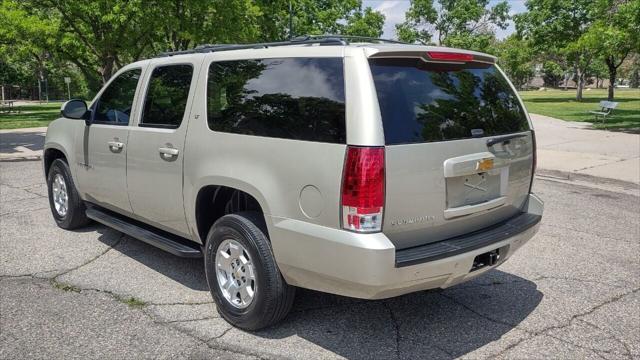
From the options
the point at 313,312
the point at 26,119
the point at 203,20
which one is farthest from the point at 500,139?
the point at 26,119

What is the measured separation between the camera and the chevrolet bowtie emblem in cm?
333

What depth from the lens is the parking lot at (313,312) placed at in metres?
3.39

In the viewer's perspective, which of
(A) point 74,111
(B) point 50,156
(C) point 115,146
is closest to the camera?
(C) point 115,146

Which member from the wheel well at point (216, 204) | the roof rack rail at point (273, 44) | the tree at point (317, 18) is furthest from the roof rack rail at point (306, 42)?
the tree at point (317, 18)

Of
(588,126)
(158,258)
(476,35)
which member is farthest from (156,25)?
(476,35)

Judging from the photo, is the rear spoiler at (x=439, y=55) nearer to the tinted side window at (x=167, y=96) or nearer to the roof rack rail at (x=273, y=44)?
the roof rack rail at (x=273, y=44)

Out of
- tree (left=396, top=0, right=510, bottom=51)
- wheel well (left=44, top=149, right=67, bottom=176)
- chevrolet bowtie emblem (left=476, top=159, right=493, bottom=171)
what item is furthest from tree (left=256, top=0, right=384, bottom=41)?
chevrolet bowtie emblem (left=476, top=159, right=493, bottom=171)

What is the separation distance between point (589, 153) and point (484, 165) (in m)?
10.4

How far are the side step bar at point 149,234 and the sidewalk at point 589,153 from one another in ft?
26.0

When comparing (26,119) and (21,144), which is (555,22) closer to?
(26,119)

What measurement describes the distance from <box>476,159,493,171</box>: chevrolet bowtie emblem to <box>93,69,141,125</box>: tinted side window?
297 centimetres

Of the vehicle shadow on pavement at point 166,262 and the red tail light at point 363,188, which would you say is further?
the vehicle shadow on pavement at point 166,262

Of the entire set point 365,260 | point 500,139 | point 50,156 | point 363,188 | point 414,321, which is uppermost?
point 500,139

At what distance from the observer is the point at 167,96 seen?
14.0ft
